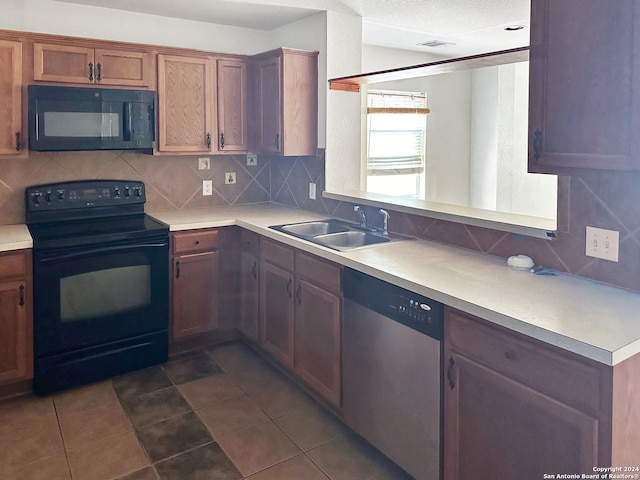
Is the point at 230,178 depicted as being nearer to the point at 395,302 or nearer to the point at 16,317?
the point at 16,317

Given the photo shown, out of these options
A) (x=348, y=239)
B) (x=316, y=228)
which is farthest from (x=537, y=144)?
(x=316, y=228)

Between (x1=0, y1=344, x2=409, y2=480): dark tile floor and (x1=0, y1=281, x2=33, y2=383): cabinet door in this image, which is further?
(x1=0, y1=281, x2=33, y2=383): cabinet door

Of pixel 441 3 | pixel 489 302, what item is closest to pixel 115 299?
pixel 489 302

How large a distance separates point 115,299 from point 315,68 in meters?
1.93

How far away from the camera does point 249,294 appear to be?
3.58 meters

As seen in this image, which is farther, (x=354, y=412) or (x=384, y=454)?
(x=354, y=412)

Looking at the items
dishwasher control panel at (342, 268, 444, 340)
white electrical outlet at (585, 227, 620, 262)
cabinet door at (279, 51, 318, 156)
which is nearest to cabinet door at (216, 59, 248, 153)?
cabinet door at (279, 51, 318, 156)

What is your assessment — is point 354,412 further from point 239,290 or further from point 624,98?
point 624,98

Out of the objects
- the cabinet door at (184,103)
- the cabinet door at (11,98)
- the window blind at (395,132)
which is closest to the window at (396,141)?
the window blind at (395,132)

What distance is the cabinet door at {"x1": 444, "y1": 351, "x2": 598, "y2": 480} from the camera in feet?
5.06

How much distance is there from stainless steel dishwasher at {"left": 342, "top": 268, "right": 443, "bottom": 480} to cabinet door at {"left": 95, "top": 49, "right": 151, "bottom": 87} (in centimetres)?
191

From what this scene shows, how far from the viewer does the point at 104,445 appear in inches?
99.7

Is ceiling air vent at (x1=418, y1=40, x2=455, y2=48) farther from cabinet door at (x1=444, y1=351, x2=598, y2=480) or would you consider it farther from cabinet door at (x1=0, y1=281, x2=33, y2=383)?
cabinet door at (x1=0, y1=281, x2=33, y2=383)

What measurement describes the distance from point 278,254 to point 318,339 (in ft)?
1.94
